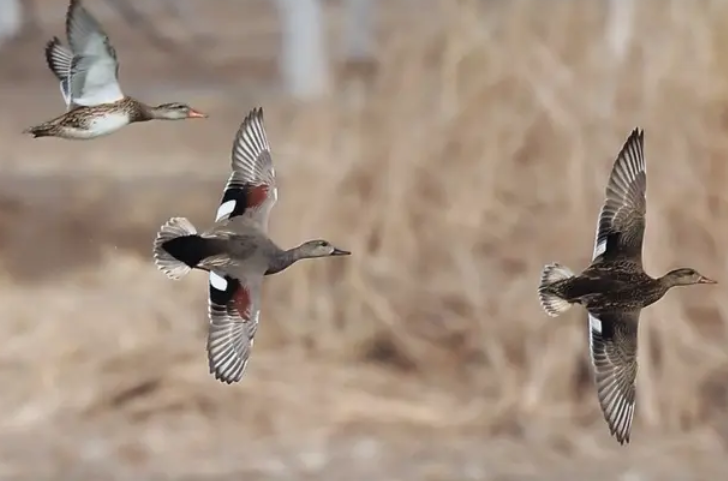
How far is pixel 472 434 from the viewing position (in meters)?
0.84

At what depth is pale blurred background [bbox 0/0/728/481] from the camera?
801 millimetres

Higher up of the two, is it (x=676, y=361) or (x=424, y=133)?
(x=424, y=133)

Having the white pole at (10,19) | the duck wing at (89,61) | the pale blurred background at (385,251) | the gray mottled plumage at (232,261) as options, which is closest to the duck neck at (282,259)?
the gray mottled plumage at (232,261)

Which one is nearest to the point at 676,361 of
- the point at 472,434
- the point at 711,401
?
the point at 711,401

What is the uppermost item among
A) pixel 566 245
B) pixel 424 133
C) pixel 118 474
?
pixel 424 133

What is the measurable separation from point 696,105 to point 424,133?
0.71 ft

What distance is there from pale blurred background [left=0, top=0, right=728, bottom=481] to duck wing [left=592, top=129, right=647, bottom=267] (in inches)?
11.5

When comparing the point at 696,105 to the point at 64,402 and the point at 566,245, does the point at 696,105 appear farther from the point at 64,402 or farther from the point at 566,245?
the point at 64,402

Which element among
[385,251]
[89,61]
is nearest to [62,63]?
[89,61]

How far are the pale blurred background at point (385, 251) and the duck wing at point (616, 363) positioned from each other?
0.97 ft

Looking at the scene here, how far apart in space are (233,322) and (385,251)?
0.37 m

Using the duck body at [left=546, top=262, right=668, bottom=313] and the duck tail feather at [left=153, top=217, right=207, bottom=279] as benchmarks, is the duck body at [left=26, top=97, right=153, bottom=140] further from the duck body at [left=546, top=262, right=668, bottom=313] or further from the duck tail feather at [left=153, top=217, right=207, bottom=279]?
the duck body at [left=546, top=262, right=668, bottom=313]

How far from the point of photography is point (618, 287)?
1.59 ft

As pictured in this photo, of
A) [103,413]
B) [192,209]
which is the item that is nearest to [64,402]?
[103,413]
